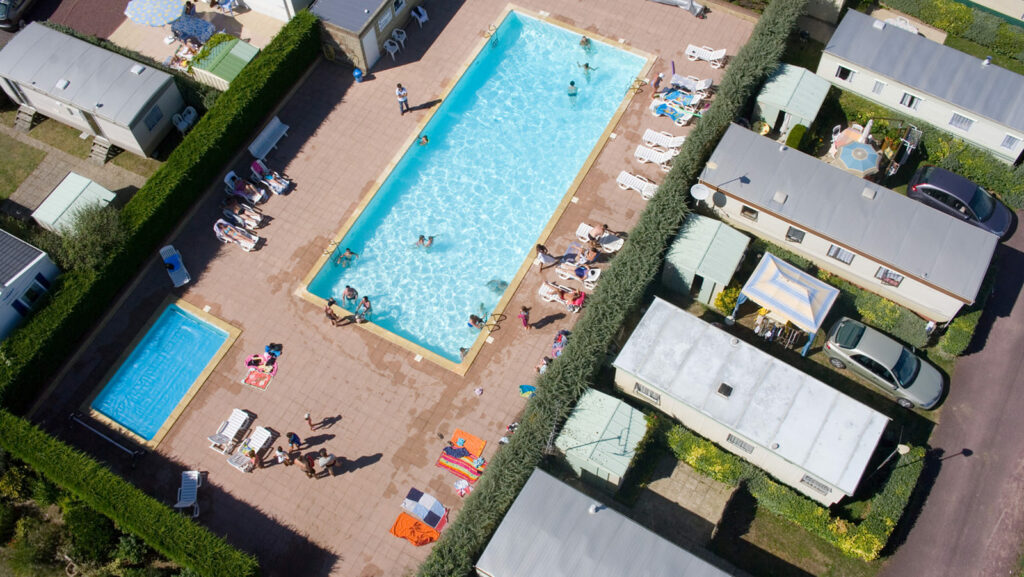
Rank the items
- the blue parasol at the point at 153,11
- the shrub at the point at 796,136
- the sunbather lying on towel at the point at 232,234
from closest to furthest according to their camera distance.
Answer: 1. the sunbather lying on towel at the point at 232,234
2. the shrub at the point at 796,136
3. the blue parasol at the point at 153,11

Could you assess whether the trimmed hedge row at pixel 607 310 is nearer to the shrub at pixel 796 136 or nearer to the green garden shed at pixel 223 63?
the shrub at pixel 796 136

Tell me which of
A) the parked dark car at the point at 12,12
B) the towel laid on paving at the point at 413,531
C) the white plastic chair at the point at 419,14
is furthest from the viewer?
the white plastic chair at the point at 419,14

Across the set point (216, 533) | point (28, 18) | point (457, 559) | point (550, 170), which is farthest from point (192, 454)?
point (28, 18)

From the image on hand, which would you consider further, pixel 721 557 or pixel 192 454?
pixel 192 454

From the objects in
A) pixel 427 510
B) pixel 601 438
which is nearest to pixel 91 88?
pixel 427 510

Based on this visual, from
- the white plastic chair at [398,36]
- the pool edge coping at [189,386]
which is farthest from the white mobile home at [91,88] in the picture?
the white plastic chair at [398,36]

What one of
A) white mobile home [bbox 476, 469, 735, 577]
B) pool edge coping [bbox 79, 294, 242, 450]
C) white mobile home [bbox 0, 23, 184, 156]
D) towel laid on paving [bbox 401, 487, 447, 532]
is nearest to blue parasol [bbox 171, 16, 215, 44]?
white mobile home [bbox 0, 23, 184, 156]

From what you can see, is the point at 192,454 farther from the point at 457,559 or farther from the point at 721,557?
the point at 721,557

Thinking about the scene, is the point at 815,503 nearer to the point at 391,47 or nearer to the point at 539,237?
the point at 539,237
